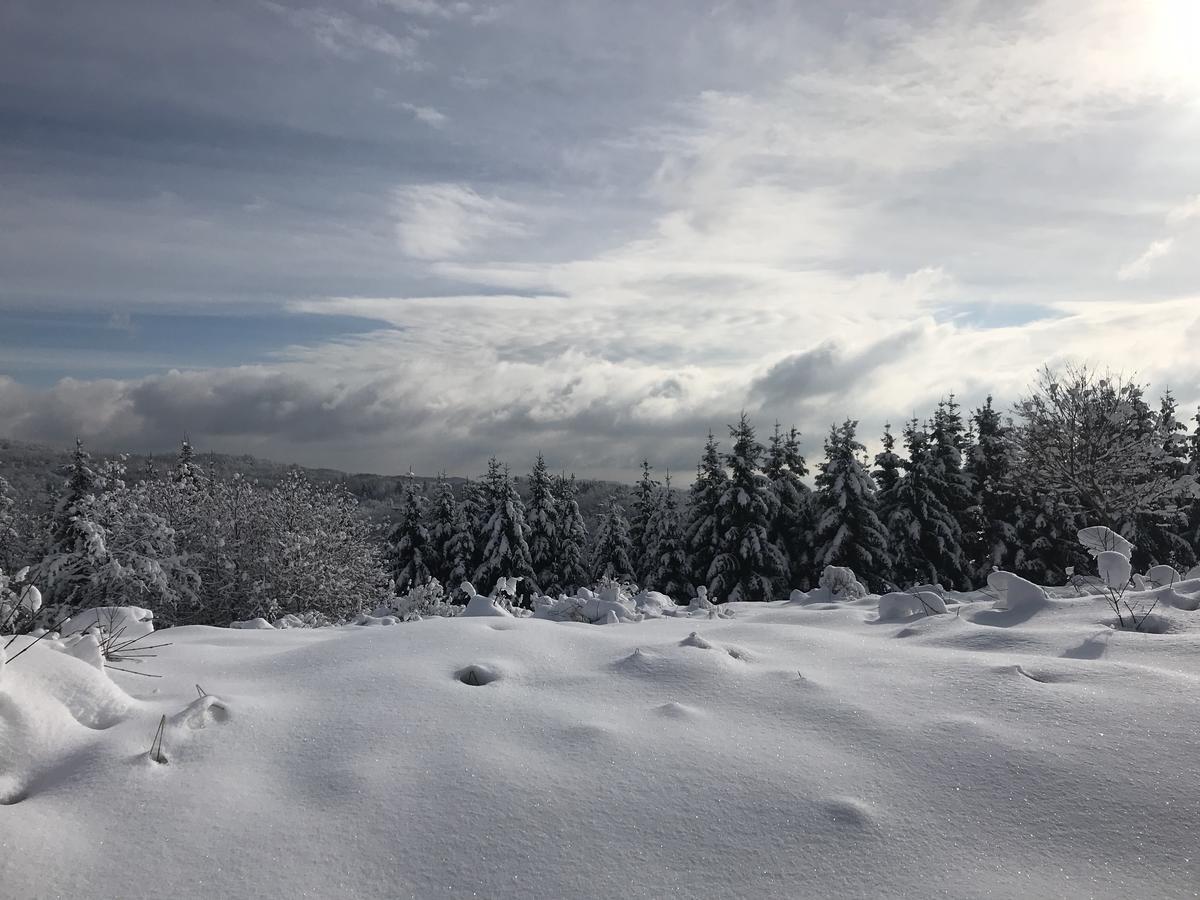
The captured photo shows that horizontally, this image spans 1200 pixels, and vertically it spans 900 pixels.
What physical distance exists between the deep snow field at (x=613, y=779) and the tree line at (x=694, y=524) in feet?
33.6

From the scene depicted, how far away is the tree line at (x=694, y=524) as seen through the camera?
1836 cm

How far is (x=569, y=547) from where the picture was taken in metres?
34.6

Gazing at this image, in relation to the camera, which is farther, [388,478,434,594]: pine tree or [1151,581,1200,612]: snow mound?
[388,478,434,594]: pine tree

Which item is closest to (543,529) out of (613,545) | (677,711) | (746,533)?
(613,545)

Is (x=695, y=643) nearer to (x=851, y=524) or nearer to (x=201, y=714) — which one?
(x=201, y=714)

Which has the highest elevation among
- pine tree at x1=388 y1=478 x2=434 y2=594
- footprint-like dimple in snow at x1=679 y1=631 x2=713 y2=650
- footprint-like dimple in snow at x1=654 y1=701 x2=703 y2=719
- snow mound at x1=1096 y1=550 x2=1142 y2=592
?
snow mound at x1=1096 y1=550 x2=1142 y2=592

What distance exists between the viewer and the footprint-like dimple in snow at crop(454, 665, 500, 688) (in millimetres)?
3907

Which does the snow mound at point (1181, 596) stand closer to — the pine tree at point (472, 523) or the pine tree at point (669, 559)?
the pine tree at point (669, 559)

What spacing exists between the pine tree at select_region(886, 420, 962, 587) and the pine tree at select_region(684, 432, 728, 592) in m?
6.38

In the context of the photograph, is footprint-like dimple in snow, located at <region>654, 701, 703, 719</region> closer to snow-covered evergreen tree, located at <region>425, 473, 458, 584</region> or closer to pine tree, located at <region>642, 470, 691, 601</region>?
pine tree, located at <region>642, 470, 691, 601</region>

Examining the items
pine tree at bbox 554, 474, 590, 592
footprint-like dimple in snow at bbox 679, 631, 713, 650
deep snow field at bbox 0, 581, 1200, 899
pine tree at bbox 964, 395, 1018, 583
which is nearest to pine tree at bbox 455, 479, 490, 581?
pine tree at bbox 554, 474, 590, 592

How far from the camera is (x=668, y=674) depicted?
390 centimetres

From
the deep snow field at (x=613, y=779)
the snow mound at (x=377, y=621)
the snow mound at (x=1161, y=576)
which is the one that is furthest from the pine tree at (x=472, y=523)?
the deep snow field at (x=613, y=779)

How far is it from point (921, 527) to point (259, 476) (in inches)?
1260
